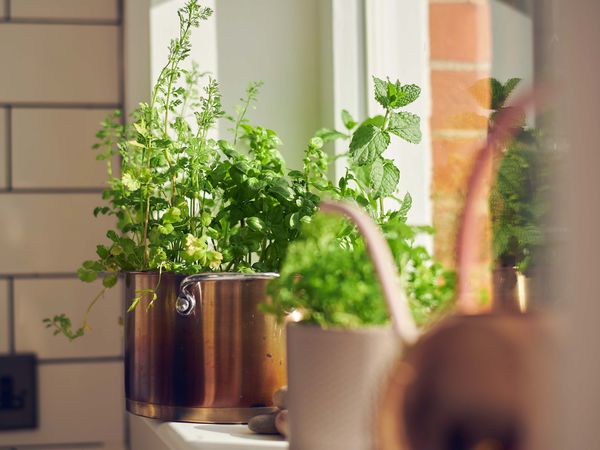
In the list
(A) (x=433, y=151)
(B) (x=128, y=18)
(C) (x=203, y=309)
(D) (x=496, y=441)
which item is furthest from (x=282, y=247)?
(D) (x=496, y=441)

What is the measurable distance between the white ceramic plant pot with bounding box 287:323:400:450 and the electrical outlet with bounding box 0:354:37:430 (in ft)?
2.50

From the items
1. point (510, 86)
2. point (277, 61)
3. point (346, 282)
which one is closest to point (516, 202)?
point (510, 86)

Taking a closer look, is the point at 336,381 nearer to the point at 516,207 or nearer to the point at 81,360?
the point at 516,207

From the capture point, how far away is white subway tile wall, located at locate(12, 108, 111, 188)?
133 centimetres

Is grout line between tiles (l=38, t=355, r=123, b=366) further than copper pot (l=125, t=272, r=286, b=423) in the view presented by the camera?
Yes

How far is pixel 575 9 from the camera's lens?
35 centimetres

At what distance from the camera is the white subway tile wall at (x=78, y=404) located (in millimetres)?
1318

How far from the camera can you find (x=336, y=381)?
625 mm

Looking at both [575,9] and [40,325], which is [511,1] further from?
[40,325]

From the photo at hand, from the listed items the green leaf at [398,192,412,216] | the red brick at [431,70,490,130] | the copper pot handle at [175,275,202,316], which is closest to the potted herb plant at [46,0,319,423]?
the copper pot handle at [175,275,202,316]

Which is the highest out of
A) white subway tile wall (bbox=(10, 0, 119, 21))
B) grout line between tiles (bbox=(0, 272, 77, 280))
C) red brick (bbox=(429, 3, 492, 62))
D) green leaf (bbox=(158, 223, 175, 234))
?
white subway tile wall (bbox=(10, 0, 119, 21))

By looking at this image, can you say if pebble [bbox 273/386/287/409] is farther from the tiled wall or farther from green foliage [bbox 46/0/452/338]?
the tiled wall

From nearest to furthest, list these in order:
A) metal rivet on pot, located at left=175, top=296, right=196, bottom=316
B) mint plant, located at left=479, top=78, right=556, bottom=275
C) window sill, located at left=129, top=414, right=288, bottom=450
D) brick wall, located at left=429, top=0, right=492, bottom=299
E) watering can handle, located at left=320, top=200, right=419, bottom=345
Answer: watering can handle, located at left=320, top=200, right=419, bottom=345, mint plant, located at left=479, top=78, right=556, bottom=275, window sill, located at left=129, top=414, right=288, bottom=450, metal rivet on pot, located at left=175, top=296, right=196, bottom=316, brick wall, located at left=429, top=0, right=492, bottom=299

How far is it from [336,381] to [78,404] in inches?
32.0
